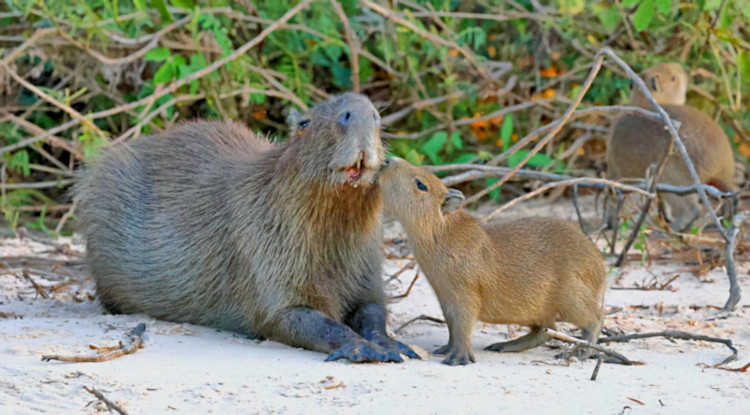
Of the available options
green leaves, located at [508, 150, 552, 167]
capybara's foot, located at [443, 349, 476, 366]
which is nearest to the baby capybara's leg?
capybara's foot, located at [443, 349, 476, 366]

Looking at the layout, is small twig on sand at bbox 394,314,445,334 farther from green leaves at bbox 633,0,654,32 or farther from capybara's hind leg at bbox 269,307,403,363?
green leaves at bbox 633,0,654,32

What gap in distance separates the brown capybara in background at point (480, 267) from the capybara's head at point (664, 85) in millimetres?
3026

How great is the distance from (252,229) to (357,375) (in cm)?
104

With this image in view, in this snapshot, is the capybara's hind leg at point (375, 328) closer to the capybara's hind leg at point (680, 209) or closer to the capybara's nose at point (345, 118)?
the capybara's nose at point (345, 118)

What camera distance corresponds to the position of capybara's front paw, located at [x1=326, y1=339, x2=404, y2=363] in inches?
122

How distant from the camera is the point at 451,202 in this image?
3.33 meters

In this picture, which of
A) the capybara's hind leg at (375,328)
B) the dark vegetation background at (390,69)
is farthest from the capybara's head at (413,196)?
the dark vegetation background at (390,69)

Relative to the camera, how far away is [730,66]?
638cm

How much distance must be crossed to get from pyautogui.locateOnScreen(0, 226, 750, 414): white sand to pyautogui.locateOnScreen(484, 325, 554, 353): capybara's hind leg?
0.12ft

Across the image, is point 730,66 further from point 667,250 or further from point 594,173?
point 667,250

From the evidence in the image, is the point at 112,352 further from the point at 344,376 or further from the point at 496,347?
the point at 496,347

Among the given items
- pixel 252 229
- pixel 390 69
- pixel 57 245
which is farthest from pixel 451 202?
pixel 57 245

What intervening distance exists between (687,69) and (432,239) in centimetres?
408

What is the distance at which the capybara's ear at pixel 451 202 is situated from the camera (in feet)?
10.9
